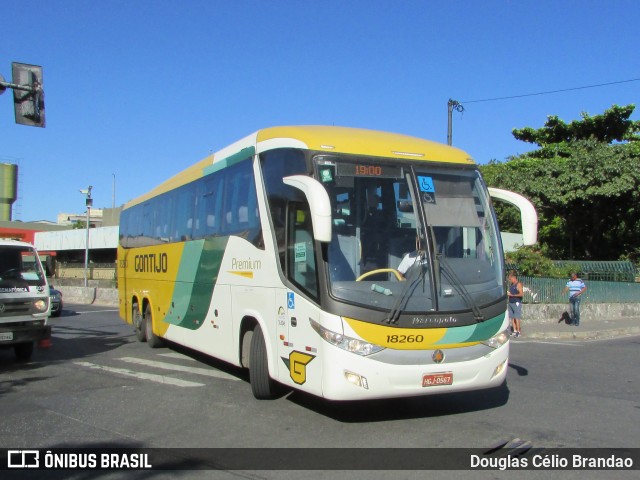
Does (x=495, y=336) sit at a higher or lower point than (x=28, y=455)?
higher

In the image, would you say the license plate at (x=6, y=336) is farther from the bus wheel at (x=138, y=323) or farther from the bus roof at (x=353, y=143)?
the bus roof at (x=353, y=143)

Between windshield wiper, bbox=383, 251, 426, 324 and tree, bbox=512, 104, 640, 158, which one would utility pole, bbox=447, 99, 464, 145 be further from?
windshield wiper, bbox=383, 251, 426, 324

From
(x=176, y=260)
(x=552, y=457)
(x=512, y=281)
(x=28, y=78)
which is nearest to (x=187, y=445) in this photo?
(x=552, y=457)

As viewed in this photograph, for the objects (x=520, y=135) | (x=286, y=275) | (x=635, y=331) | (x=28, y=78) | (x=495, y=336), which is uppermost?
(x=520, y=135)

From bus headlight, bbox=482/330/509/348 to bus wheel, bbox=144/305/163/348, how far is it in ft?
27.9

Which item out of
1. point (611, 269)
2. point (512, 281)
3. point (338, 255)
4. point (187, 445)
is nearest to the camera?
point (187, 445)

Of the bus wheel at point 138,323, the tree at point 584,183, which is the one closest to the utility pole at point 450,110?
the tree at point 584,183

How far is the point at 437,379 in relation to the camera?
21.7 feet

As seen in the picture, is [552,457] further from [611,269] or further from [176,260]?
[611,269]

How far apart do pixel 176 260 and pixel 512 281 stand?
9.05 metres

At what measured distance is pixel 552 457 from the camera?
5.79 metres

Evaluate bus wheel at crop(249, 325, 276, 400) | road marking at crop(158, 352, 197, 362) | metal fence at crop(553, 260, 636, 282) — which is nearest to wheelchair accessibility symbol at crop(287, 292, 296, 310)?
bus wheel at crop(249, 325, 276, 400)

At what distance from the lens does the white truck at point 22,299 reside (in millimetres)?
10938

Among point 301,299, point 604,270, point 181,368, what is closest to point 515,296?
point 181,368
